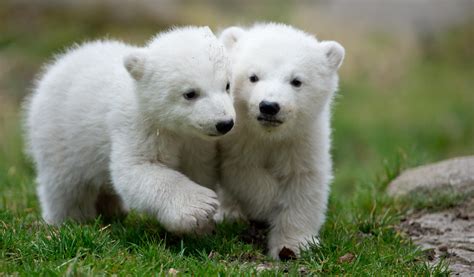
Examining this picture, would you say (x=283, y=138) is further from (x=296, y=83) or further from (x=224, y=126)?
(x=224, y=126)

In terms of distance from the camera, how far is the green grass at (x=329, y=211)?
227 inches

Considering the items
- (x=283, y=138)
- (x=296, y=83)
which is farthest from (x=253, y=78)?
(x=283, y=138)

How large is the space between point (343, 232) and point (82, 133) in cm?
262

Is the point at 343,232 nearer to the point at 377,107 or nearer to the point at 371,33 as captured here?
the point at 377,107

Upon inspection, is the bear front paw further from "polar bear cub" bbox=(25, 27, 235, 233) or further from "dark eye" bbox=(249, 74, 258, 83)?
"dark eye" bbox=(249, 74, 258, 83)

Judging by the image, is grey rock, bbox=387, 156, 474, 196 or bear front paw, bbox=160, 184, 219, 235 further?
grey rock, bbox=387, 156, 474, 196

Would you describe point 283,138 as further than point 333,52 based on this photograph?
No

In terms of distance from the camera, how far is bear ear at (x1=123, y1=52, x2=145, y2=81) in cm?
637

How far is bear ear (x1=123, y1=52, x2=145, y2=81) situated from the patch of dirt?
2.98 m

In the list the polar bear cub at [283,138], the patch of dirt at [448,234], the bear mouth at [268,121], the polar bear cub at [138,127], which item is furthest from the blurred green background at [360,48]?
the bear mouth at [268,121]

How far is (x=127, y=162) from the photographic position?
6.46m

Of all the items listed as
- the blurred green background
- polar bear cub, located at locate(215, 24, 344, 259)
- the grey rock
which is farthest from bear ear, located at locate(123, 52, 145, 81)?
the blurred green background

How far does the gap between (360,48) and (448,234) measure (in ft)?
33.1

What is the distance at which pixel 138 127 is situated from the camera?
21.5 feet
